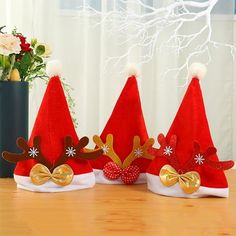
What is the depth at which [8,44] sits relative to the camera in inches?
39.7

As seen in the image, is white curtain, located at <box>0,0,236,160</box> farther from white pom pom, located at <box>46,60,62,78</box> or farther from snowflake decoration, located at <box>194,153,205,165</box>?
snowflake decoration, located at <box>194,153,205,165</box>

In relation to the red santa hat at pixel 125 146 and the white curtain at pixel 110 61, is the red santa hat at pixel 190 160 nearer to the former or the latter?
the red santa hat at pixel 125 146

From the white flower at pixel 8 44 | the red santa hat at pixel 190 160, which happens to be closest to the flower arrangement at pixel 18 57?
the white flower at pixel 8 44

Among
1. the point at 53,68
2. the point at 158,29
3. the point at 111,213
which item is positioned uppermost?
the point at 158,29

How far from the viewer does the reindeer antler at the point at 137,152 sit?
39.4 inches

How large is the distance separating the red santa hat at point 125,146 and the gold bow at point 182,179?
0.35 feet

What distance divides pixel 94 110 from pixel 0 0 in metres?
0.68

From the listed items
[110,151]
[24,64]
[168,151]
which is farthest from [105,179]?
[24,64]

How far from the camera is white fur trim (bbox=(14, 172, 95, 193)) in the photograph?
36.0 inches

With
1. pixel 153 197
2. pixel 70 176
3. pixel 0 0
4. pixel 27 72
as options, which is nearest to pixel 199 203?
pixel 153 197

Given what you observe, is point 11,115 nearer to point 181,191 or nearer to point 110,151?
point 110,151

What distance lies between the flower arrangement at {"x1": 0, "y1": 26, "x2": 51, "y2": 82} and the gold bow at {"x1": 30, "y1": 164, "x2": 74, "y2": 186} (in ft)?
0.77

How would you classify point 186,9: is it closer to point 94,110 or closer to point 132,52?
point 132,52

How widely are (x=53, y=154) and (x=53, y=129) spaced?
0.05 meters
